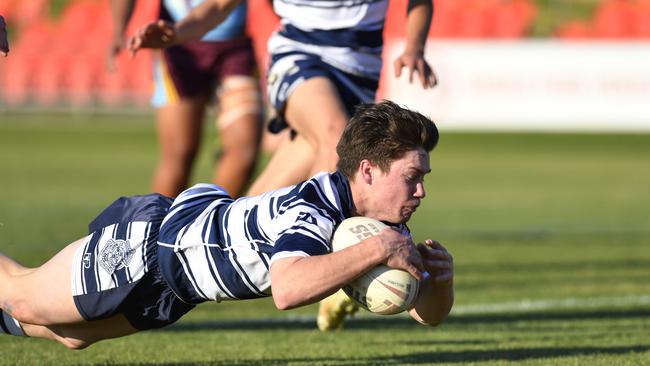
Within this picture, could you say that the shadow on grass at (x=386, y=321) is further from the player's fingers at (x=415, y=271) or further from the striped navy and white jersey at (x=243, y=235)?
the player's fingers at (x=415, y=271)

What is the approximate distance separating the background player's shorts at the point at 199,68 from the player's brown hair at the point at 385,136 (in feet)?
13.2

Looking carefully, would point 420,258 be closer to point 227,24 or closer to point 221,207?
point 221,207

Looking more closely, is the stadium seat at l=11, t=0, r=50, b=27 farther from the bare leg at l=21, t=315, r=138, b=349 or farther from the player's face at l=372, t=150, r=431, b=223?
the player's face at l=372, t=150, r=431, b=223

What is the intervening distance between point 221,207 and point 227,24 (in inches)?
158

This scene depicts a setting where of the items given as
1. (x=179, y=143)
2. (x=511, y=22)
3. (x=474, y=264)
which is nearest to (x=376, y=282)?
(x=179, y=143)

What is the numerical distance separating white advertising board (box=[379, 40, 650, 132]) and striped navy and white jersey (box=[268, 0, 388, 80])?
54.5 feet

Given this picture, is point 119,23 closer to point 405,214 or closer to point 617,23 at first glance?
point 405,214

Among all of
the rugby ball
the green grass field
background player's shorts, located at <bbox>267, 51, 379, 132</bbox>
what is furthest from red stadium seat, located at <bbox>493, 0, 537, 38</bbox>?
the rugby ball

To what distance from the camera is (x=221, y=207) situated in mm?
4316

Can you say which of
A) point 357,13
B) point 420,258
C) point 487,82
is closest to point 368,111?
point 420,258

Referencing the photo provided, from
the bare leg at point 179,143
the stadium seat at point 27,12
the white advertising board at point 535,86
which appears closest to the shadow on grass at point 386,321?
the bare leg at point 179,143

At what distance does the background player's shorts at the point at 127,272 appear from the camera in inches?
171

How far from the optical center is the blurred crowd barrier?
28.7 m

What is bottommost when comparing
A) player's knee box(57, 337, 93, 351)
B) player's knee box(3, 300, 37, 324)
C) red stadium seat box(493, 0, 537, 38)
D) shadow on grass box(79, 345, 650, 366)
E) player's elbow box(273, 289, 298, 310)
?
red stadium seat box(493, 0, 537, 38)
